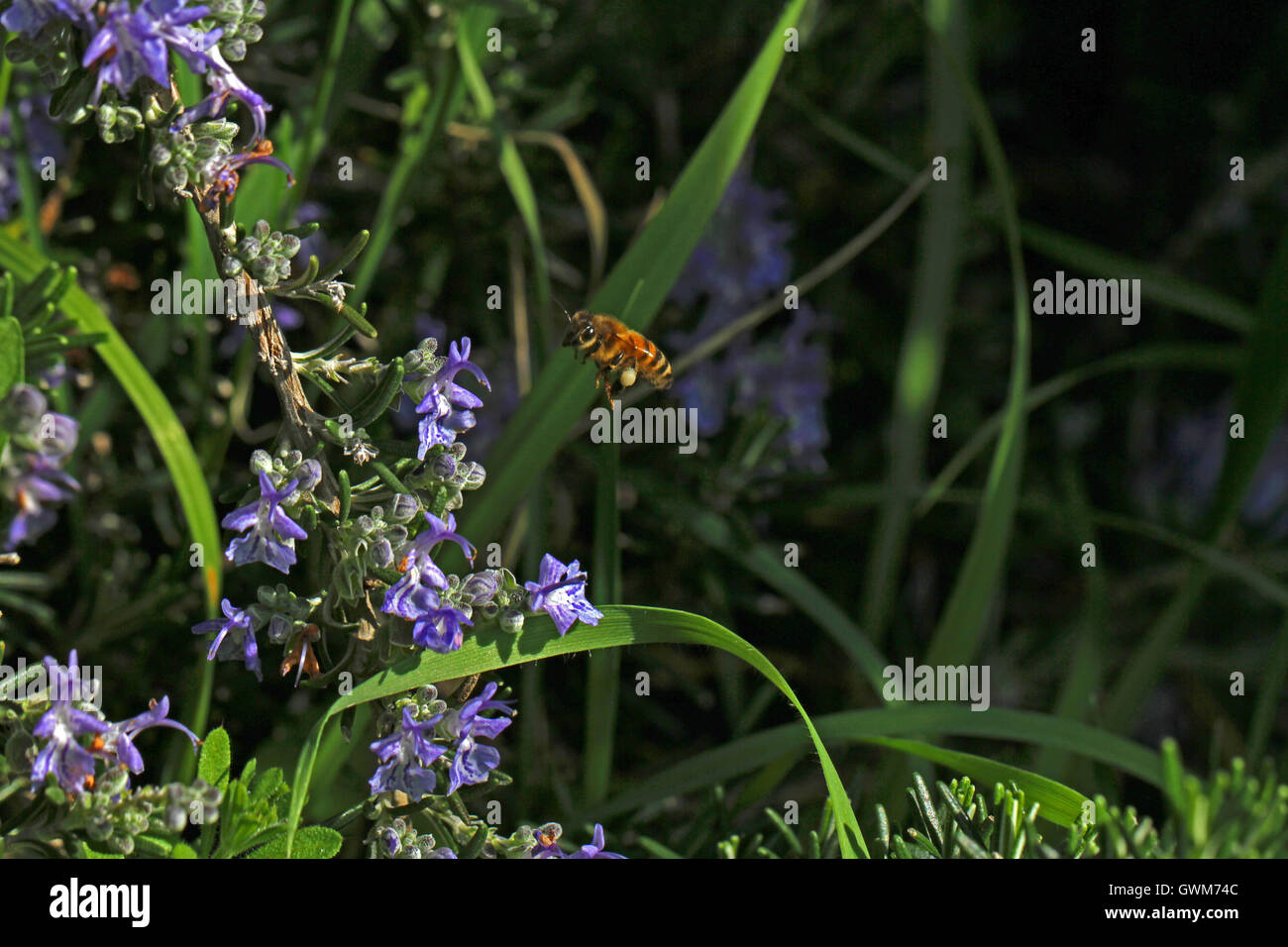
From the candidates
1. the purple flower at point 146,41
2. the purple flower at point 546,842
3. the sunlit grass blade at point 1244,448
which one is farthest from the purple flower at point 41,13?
the sunlit grass blade at point 1244,448

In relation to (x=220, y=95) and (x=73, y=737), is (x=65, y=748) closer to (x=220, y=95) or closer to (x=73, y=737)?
(x=73, y=737)

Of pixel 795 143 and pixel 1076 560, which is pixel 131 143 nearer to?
pixel 795 143

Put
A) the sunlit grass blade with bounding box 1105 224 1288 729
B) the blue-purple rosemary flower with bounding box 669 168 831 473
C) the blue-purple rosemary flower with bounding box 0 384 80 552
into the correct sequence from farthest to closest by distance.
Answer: the blue-purple rosemary flower with bounding box 669 168 831 473
the sunlit grass blade with bounding box 1105 224 1288 729
the blue-purple rosemary flower with bounding box 0 384 80 552

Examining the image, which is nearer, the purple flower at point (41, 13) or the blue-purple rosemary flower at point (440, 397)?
the purple flower at point (41, 13)

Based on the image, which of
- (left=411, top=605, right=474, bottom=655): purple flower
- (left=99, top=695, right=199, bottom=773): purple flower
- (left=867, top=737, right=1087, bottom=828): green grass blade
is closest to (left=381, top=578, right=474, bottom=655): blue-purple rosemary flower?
(left=411, top=605, right=474, bottom=655): purple flower

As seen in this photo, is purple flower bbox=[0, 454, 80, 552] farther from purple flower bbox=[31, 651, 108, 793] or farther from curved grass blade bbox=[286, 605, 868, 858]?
curved grass blade bbox=[286, 605, 868, 858]

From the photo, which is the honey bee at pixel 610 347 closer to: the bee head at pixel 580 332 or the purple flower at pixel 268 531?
the bee head at pixel 580 332
